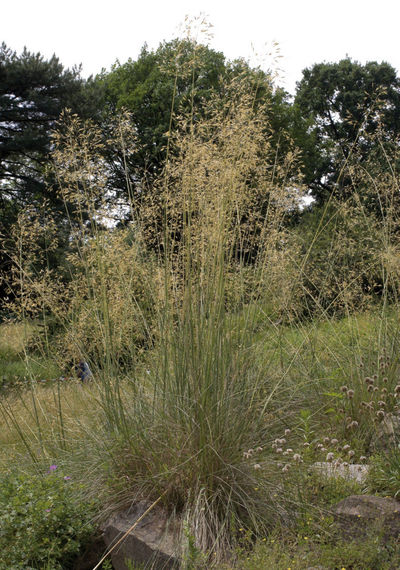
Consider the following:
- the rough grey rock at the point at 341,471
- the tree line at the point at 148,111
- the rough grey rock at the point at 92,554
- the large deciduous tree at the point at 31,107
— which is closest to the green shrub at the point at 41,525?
the rough grey rock at the point at 92,554

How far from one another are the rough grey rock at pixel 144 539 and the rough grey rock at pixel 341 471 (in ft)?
2.36

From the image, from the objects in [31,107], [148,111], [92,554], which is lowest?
[92,554]

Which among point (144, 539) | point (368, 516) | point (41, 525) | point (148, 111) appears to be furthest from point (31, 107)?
point (368, 516)

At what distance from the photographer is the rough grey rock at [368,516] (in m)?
1.86

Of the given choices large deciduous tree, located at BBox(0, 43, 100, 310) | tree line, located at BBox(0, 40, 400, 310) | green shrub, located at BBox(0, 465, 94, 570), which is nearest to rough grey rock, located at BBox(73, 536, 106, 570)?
→ green shrub, located at BBox(0, 465, 94, 570)

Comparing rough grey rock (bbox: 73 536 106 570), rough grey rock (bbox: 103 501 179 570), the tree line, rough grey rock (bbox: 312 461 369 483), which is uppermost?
the tree line

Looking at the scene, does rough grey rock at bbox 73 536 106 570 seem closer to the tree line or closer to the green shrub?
the green shrub

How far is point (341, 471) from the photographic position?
233 cm

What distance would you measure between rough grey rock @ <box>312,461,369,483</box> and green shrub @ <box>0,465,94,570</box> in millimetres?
1068

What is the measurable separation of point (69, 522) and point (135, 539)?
12.1 inches

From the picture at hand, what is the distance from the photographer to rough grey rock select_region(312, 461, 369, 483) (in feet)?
7.25

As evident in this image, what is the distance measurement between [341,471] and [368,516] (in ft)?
1.43

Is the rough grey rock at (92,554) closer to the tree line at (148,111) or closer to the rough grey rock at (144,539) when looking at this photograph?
the rough grey rock at (144,539)

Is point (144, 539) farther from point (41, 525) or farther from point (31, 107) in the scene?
point (31, 107)
